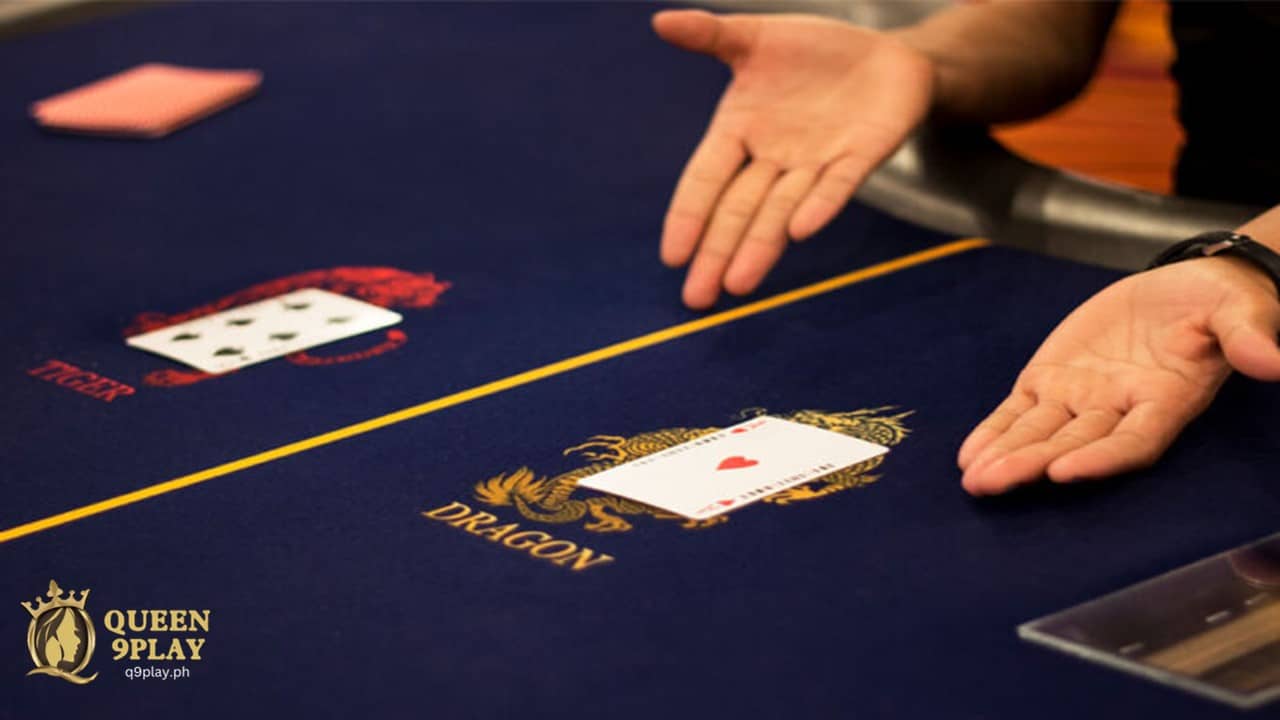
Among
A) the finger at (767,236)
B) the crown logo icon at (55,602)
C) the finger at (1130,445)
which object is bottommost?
the finger at (1130,445)

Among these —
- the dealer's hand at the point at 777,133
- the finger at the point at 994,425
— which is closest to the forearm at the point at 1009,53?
the dealer's hand at the point at 777,133

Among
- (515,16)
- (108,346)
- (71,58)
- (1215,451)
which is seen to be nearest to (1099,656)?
(1215,451)

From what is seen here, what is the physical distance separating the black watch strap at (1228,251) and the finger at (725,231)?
534mm

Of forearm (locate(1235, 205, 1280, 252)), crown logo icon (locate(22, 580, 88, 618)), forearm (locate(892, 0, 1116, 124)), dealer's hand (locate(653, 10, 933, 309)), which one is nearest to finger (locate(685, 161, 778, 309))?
dealer's hand (locate(653, 10, 933, 309))

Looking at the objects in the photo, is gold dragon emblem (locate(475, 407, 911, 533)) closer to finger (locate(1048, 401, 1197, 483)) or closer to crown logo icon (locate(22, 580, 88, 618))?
finger (locate(1048, 401, 1197, 483))

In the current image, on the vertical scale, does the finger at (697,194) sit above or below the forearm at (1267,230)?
above

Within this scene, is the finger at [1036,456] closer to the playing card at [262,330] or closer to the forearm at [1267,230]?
the forearm at [1267,230]

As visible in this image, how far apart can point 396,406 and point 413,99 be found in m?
1.28

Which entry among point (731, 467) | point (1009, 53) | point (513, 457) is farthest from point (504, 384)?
point (1009, 53)

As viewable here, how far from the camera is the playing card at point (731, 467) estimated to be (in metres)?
1.39

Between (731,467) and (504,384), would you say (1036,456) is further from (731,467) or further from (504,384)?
(504,384)

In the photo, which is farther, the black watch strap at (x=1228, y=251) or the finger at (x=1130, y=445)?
the black watch strap at (x=1228, y=251)

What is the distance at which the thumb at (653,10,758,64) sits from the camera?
6.29ft

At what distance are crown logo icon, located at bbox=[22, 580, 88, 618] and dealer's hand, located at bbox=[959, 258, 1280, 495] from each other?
73 cm
